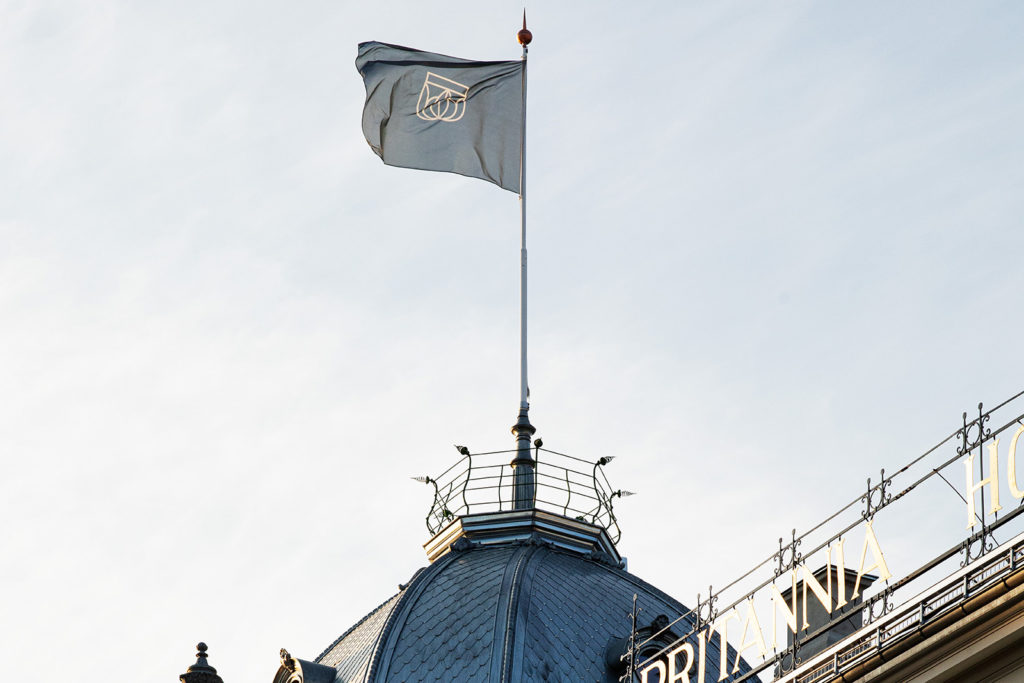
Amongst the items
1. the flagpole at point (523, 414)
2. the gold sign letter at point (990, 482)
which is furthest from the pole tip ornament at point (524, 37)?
the gold sign letter at point (990, 482)

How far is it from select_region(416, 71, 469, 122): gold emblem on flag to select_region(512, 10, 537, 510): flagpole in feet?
4.92

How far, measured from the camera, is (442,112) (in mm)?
41688

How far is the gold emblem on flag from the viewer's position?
136ft

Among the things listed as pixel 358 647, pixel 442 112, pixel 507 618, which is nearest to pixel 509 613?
pixel 507 618

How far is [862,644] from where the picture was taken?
23.4 m

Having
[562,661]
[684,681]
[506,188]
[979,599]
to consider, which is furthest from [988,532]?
[506,188]

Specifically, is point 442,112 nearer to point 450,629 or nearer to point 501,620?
point 450,629

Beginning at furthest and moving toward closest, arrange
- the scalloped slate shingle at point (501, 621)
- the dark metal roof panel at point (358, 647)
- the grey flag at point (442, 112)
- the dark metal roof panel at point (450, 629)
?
1. the grey flag at point (442, 112)
2. the dark metal roof panel at point (358, 647)
3. the dark metal roof panel at point (450, 629)
4. the scalloped slate shingle at point (501, 621)

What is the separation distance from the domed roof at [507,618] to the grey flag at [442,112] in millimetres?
6760

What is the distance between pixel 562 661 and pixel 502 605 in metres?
1.56

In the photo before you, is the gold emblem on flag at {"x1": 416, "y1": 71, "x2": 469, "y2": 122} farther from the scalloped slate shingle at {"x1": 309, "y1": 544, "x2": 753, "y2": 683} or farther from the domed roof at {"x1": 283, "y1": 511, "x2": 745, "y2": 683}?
the scalloped slate shingle at {"x1": 309, "y1": 544, "x2": 753, "y2": 683}

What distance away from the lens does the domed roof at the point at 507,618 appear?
36.3 m

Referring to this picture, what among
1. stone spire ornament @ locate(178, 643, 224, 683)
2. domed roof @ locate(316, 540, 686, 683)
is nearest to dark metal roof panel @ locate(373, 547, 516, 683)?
domed roof @ locate(316, 540, 686, 683)

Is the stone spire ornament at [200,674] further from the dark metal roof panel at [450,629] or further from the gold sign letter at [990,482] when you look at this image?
the gold sign letter at [990,482]
